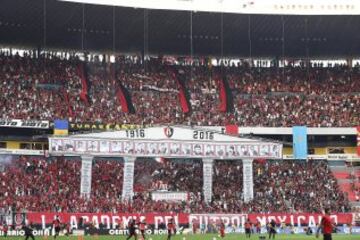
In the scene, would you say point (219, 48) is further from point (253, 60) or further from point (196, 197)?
point (196, 197)

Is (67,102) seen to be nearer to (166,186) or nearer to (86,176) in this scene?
(86,176)

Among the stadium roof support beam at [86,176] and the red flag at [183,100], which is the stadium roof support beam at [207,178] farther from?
the red flag at [183,100]

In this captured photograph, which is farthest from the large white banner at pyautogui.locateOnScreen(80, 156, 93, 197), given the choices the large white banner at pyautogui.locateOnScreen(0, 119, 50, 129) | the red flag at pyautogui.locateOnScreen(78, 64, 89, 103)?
the red flag at pyautogui.locateOnScreen(78, 64, 89, 103)

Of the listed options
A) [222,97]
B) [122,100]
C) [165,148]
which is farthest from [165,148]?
[222,97]

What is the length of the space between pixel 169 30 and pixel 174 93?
6.22m

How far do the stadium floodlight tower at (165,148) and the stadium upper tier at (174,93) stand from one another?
29.6 ft

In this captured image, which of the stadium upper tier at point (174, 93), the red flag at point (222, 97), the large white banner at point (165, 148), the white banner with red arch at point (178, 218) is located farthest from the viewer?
the red flag at point (222, 97)

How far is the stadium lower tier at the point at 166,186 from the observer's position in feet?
204

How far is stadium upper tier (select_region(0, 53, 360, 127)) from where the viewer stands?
2891 inches

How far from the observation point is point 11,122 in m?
69.4

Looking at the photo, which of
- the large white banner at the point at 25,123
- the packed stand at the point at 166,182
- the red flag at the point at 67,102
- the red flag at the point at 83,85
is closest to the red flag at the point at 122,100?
the red flag at the point at 83,85

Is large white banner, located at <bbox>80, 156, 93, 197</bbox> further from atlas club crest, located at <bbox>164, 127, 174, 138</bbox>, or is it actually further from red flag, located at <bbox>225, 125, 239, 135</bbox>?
red flag, located at <bbox>225, 125, 239, 135</bbox>

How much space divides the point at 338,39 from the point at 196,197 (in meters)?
25.9

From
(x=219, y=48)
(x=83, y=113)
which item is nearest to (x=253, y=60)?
(x=219, y=48)
